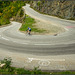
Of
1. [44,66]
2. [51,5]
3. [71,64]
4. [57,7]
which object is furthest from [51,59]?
[51,5]

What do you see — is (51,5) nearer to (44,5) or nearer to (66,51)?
(44,5)

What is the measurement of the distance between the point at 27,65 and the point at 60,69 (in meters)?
3.23

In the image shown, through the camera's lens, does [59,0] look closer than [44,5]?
Yes

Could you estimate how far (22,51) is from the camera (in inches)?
462

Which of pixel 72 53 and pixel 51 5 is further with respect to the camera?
pixel 51 5

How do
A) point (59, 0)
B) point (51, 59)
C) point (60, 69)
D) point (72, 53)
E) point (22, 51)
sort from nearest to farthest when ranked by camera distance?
point (60, 69) < point (51, 59) < point (72, 53) < point (22, 51) < point (59, 0)

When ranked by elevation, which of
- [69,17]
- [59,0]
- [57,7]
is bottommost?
[69,17]

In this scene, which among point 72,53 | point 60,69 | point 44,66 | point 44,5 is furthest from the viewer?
point 44,5

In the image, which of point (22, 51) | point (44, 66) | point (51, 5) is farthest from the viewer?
point (51, 5)

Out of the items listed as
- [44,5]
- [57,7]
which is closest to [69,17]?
[57,7]

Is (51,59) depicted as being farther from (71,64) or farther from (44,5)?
(44,5)

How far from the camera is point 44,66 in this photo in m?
8.85

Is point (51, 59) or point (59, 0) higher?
point (59, 0)

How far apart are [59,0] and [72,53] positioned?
1190 inches
